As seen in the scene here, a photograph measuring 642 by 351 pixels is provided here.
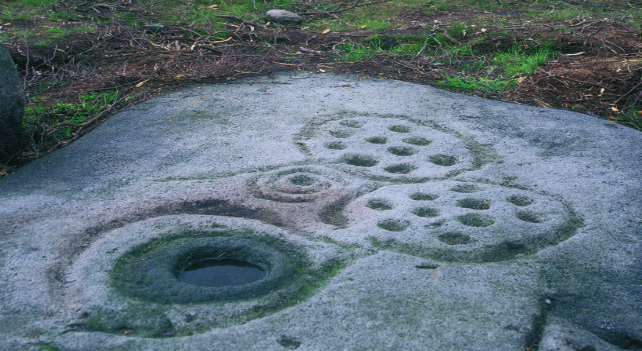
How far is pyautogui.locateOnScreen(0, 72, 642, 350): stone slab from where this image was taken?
1590 mm

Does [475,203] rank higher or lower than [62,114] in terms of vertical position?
higher

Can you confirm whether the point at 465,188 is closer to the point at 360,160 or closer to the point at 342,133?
the point at 360,160

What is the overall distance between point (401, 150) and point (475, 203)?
0.65 metres

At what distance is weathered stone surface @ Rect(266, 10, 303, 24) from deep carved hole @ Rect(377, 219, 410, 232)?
4043 mm

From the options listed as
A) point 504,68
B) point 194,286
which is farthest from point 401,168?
point 504,68

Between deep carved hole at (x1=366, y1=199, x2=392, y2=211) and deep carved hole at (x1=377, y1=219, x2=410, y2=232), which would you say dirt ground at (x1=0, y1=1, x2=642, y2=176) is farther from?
deep carved hole at (x1=377, y1=219, x2=410, y2=232)

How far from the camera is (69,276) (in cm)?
182

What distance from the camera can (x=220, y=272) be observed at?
1938 mm

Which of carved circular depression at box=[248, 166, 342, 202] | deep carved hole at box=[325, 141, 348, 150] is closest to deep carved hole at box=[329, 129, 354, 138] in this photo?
deep carved hole at box=[325, 141, 348, 150]

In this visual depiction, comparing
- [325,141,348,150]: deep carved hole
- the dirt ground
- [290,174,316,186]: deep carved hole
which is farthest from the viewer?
the dirt ground

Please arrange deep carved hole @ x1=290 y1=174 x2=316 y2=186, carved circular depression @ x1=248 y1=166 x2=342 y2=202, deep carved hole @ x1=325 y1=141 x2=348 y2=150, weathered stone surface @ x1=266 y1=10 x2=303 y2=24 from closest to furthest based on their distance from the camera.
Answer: carved circular depression @ x1=248 y1=166 x2=342 y2=202 < deep carved hole @ x1=290 y1=174 x2=316 y2=186 < deep carved hole @ x1=325 y1=141 x2=348 y2=150 < weathered stone surface @ x1=266 y1=10 x2=303 y2=24

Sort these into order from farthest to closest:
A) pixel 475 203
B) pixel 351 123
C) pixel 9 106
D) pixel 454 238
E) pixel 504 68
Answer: pixel 504 68
pixel 351 123
pixel 9 106
pixel 475 203
pixel 454 238

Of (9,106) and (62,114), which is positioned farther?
(62,114)

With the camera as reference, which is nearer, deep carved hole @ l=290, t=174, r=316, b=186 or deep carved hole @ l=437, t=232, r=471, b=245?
deep carved hole @ l=437, t=232, r=471, b=245
